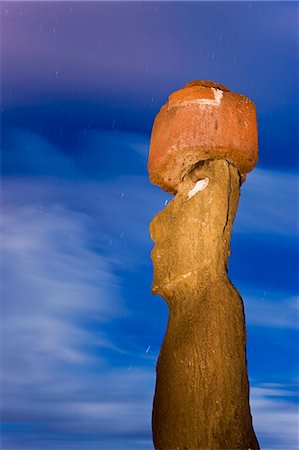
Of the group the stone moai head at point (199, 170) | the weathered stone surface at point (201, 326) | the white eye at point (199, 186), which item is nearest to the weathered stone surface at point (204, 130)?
the stone moai head at point (199, 170)

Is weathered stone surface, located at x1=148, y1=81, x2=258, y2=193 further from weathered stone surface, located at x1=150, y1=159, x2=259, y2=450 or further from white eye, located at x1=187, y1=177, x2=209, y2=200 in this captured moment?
white eye, located at x1=187, y1=177, x2=209, y2=200

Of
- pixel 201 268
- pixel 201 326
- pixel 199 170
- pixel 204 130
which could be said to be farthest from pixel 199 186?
pixel 201 326

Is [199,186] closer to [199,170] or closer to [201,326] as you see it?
[199,170]

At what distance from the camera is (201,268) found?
23.2 feet

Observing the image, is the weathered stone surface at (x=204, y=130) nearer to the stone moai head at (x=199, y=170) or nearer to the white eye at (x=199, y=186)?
the stone moai head at (x=199, y=170)

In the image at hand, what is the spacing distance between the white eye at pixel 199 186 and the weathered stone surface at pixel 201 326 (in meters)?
0.02

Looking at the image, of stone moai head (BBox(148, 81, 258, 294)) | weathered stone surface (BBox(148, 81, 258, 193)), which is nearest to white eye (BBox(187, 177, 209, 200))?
stone moai head (BBox(148, 81, 258, 294))

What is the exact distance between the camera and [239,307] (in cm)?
684

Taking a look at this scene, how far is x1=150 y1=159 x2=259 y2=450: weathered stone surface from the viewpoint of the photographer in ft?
20.9

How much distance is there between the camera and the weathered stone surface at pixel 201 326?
6363 millimetres

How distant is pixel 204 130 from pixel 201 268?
5.90 ft

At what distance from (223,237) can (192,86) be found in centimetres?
210

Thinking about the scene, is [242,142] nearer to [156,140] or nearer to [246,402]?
[156,140]

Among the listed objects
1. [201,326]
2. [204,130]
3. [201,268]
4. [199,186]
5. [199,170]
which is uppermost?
[204,130]
